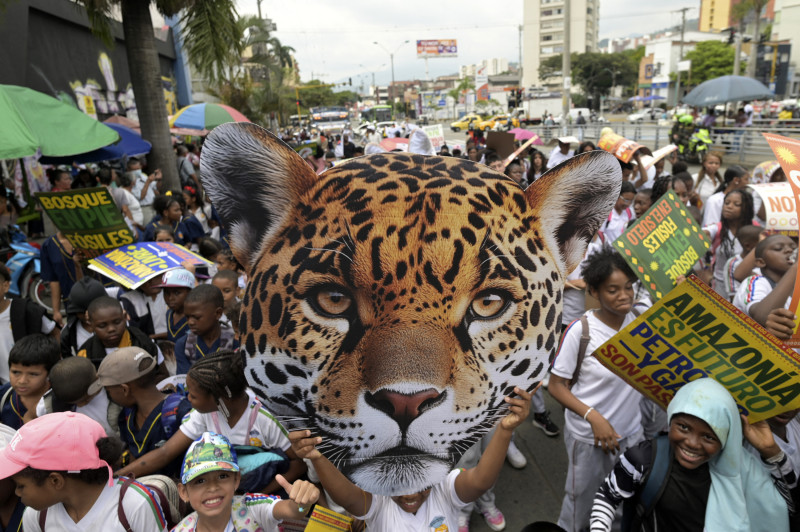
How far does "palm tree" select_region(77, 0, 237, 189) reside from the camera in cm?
741

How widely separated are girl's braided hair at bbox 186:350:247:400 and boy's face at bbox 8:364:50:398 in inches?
45.9

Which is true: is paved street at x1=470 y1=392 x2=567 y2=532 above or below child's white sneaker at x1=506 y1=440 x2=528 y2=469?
below

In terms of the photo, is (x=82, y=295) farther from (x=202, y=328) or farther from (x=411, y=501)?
(x=411, y=501)

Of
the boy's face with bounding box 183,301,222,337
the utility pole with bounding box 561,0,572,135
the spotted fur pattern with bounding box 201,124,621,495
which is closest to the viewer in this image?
the spotted fur pattern with bounding box 201,124,621,495

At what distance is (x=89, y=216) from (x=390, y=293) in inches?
147

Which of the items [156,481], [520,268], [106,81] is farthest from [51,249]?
[106,81]

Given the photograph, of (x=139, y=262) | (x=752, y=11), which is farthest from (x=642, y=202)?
(x=752, y=11)

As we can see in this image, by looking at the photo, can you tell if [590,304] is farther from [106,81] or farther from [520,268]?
[106,81]

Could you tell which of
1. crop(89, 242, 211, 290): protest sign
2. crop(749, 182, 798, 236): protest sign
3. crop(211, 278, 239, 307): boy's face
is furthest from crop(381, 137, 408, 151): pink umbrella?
crop(749, 182, 798, 236): protest sign

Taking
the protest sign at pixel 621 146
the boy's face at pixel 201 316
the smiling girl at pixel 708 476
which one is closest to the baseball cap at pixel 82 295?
the boy's face at pixel 201 316

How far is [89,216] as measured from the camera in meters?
4.02

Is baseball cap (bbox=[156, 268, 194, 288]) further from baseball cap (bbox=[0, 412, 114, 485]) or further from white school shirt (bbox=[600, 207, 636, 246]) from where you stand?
white school shirt (bbox=[600, 207, 636, 246])

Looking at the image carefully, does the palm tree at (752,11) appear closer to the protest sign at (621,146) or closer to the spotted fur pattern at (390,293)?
the protest sign at (621,146)

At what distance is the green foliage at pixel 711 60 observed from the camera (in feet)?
167
